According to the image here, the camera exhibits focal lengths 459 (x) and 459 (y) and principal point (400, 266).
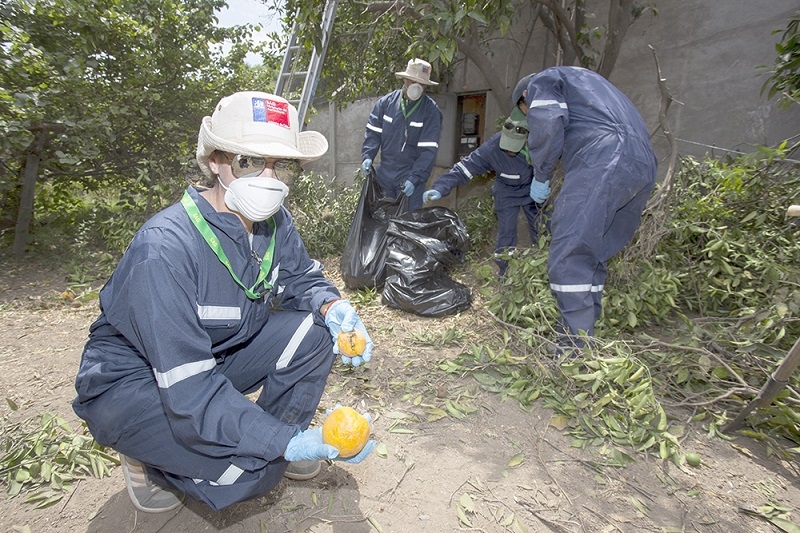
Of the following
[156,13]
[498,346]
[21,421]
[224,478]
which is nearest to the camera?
[224,478]

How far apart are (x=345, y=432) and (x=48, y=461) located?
1.34 metres

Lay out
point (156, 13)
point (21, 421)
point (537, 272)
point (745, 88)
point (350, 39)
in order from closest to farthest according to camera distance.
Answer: point (21, 421) < point (537, 272) < point (745, 88) < point (156, 13) < point (350, 39)

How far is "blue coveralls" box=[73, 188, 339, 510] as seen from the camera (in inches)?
49.3

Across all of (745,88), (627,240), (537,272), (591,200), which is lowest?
(537,272)

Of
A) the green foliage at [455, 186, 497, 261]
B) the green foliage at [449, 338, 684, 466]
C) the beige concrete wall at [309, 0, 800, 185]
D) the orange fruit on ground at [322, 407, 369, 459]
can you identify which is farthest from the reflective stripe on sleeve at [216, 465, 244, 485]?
the beige concrete wall at [309, 0, 800, 185]

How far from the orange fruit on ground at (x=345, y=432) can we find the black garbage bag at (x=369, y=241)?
2506 mm

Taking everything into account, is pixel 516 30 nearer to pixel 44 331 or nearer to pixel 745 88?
pixel 745 88

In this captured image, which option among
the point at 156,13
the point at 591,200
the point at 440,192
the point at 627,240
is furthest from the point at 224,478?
the point at 156,13

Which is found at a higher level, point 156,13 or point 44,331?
point 156,13

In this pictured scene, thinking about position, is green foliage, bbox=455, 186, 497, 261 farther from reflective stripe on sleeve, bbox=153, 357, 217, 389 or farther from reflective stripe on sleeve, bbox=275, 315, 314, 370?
reflective stripe on sleeve, bbox=153, 357, 217, 389

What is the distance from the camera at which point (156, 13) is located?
437cm

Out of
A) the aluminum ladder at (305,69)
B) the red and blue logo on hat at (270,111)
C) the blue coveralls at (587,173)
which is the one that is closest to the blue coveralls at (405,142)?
the aluminum ladder at (305,69)

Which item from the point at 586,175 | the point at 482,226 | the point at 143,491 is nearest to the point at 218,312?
the point at 143,491

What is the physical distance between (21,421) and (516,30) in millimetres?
5363
